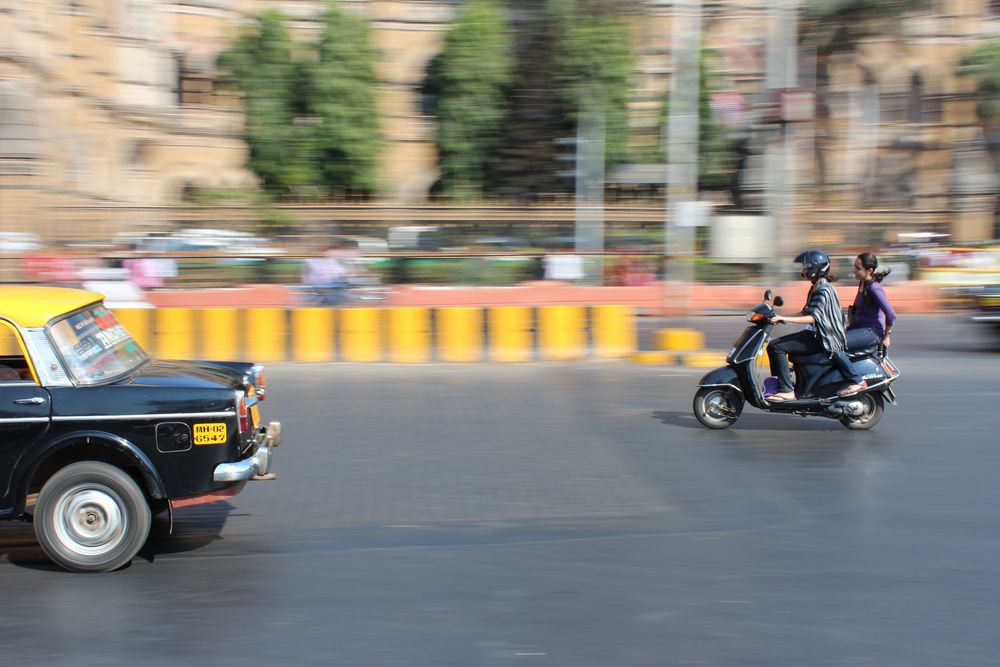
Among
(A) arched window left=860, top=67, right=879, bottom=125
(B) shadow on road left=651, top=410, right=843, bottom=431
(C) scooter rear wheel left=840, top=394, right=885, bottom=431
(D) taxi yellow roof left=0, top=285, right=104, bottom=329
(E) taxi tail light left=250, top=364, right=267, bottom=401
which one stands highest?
(A) arched window left=860, top=67, right=879, bottom=125

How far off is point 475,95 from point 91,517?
37144 mm

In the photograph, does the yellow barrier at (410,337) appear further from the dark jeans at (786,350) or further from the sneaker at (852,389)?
the sneaker at (852,389)

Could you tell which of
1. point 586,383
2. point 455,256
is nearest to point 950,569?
point 586,383

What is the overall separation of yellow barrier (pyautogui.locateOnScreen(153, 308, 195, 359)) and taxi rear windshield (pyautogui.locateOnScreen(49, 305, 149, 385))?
743cm

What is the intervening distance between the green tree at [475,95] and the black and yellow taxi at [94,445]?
3572cm

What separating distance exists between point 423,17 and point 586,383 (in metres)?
37.2

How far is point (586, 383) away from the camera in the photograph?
13039 mm

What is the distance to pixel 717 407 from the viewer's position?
A: 33.5 feet

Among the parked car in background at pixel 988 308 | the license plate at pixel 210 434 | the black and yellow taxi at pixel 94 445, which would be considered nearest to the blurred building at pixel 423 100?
the parked car in background at pixel 988 308

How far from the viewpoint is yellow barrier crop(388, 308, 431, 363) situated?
14.6m

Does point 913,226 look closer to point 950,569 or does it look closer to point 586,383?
point 586,383

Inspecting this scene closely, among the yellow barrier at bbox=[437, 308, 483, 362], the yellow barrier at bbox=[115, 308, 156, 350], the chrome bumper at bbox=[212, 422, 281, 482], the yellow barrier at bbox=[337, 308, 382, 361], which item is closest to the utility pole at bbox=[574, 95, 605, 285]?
the yellow barrier at bbox=[437, 308, 483, 362]

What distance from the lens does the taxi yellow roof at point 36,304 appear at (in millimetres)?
6023

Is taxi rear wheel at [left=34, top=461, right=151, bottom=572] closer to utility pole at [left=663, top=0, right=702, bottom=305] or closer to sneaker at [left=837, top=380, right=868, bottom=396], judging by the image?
sneaker at [left=837, top=380, right=868, bottom=396]
